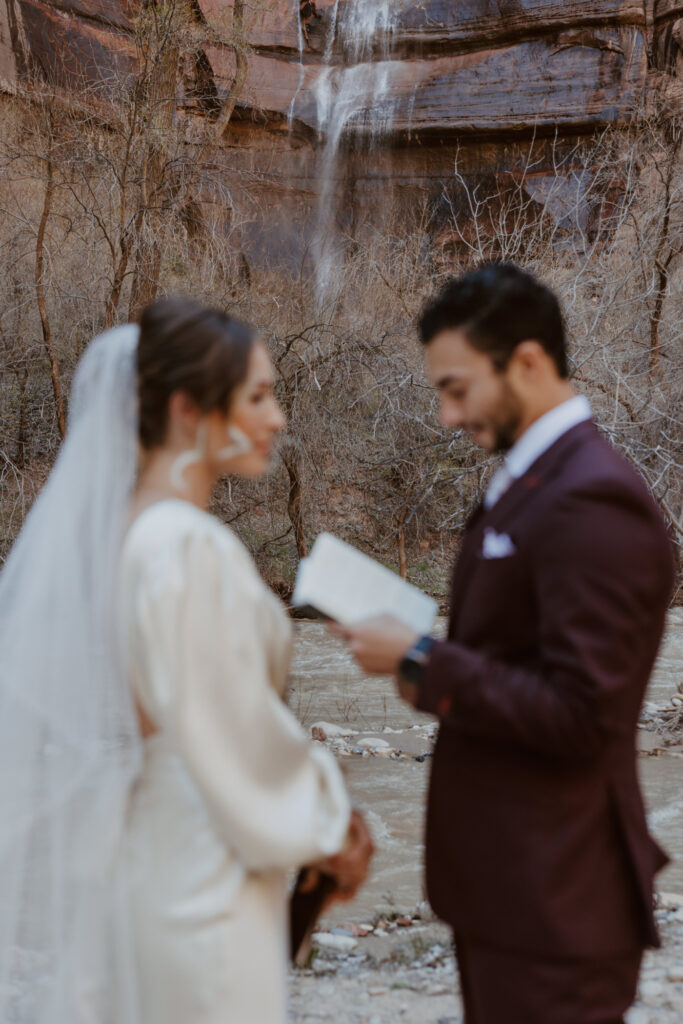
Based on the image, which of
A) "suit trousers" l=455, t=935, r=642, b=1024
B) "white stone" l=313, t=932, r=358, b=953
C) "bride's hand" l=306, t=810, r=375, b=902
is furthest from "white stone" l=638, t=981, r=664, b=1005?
"bride's hand" l=306, t=810, r=375, b=902

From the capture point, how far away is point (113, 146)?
9.33 metres

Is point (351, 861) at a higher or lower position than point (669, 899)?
higher

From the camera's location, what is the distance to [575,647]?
149 cm

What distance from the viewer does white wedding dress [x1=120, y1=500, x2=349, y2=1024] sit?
58.3 inches

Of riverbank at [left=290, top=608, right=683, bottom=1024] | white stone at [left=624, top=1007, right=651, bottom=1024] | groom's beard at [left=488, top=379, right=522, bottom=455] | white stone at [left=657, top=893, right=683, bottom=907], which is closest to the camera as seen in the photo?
groom's beard at [left=488, top=379, right=522, bottom=455]

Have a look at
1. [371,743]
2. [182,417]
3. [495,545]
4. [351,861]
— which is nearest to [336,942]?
[351,861]

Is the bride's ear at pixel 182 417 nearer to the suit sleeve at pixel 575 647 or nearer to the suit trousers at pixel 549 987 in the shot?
the suit sleeve at pixel 575 647

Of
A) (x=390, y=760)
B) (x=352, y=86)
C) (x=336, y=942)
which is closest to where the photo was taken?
(x=336, y=942)

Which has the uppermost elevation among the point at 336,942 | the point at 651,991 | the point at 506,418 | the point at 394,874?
the point at 506,418

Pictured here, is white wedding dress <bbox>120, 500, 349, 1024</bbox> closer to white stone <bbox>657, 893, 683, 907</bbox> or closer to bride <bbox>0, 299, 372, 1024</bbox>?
bride <bbox>0, 299, 372, 1024</bbox>

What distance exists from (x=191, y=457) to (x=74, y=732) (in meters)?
0.52

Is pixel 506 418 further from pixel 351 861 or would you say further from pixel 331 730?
pixel 331 730

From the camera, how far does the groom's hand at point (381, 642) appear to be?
164cm

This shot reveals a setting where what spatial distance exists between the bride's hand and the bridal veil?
357 mm
